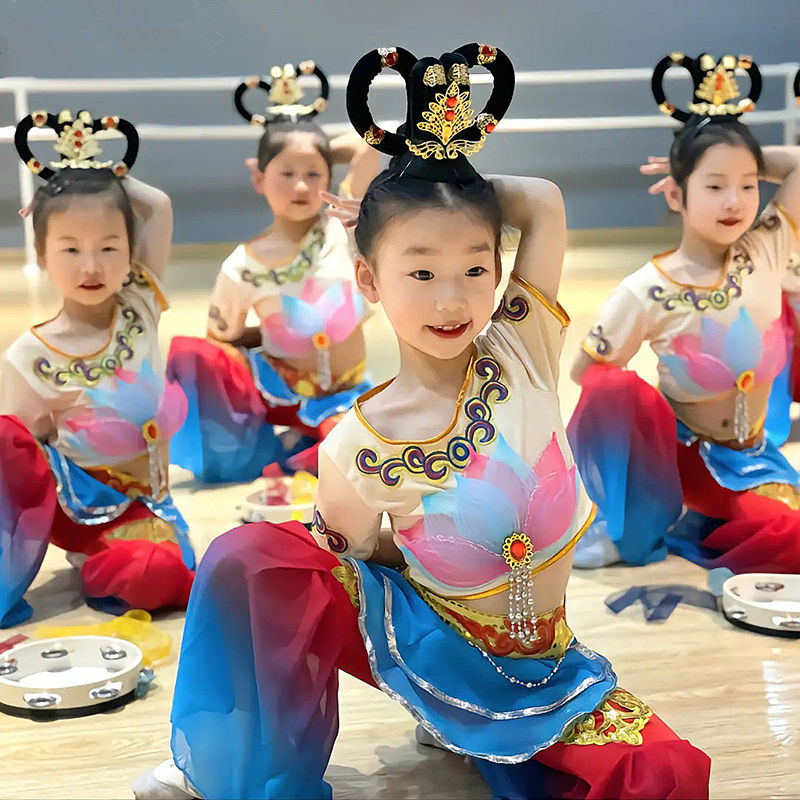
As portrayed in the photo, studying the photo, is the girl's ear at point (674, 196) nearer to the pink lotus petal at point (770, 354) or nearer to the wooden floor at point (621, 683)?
the wooden floor at point (621, 683)

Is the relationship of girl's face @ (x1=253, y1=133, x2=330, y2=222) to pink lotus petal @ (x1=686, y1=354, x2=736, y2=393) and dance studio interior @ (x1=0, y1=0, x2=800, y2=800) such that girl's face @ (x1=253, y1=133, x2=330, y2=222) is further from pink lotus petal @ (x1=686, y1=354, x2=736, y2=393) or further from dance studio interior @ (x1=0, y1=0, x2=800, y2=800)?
pink lotus petal @ (x1=686, y1=354, x2=736, y2=393)

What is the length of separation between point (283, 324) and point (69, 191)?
0.62 m

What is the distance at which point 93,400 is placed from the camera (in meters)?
1.69

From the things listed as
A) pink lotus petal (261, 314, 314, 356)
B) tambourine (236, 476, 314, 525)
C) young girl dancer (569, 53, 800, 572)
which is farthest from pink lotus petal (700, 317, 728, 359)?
pink lotus petal (261, 314, 314, 356)

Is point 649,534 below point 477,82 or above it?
below

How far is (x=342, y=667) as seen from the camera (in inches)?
46.5

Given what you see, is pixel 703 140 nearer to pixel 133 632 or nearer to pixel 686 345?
pixel 686 345

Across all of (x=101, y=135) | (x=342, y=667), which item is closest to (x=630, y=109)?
(x=101, y=135)

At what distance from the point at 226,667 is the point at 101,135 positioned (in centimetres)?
83

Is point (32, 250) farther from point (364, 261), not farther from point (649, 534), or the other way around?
point (649, 534)

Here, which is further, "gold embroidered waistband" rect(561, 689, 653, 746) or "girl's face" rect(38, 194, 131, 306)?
"girl's face" rect(38, 194, 131, 306)

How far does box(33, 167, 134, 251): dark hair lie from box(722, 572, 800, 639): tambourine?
88cm

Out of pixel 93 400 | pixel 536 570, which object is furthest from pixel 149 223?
pixel 536 570

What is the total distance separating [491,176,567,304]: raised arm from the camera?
3.95ft
